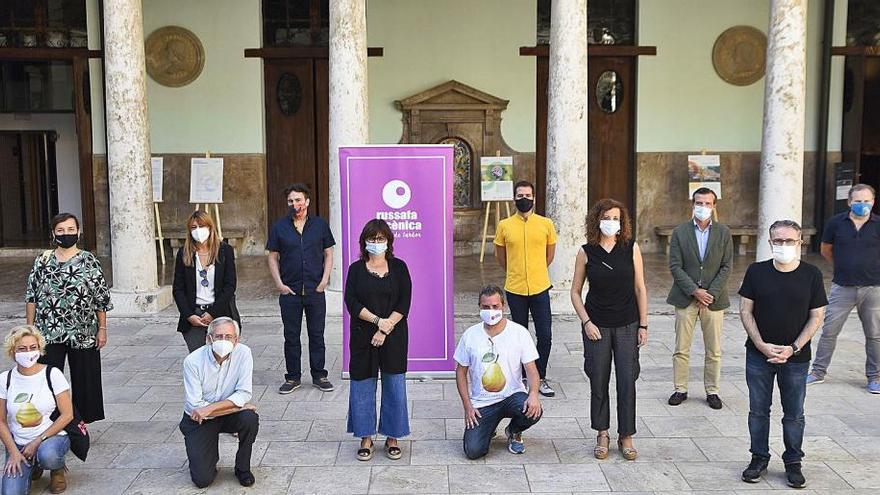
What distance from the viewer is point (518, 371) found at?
5.69 meters

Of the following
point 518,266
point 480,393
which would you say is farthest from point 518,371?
point 518,266

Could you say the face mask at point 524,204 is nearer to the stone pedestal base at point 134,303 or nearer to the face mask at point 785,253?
the face mask at point 785,253

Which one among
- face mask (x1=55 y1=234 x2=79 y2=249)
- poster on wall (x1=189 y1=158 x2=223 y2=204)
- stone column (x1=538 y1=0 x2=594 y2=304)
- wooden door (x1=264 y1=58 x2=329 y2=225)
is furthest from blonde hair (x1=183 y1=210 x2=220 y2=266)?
wooden door (x1=264 y1=58 x2=329 y2=225)

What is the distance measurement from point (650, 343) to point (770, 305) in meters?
3.92

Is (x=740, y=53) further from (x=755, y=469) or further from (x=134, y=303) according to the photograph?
(x=755, y=469)

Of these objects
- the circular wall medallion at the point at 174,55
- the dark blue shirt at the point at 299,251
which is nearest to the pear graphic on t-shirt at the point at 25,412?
the dark blue shirt at the point at 299,251

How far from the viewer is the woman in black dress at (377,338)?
5633 millimetres

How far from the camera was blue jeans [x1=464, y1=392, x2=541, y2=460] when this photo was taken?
18.6 feet

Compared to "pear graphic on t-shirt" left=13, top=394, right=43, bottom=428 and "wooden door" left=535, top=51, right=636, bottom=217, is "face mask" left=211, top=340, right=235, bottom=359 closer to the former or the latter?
"pear graphic on t-shirt" left=13, top=394, right=43, bottom=428

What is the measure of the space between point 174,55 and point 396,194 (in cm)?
883

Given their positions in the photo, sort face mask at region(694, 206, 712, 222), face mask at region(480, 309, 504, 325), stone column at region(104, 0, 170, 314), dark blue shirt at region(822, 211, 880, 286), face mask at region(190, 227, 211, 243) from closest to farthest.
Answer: face mask at region(480, 309, 504, 325) → face mask at region(190, 227, 211, 243) → face mask at region(694, 206, 712, 222) → dark blue shirt at region(822, 211, 880, 286) → stone column at region(104, 0, 170, 314)

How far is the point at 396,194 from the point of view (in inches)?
286

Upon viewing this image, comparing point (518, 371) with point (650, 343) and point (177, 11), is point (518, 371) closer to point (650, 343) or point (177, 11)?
point (650, 343)

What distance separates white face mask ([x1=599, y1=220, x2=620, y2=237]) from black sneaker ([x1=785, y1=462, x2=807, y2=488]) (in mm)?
1854
